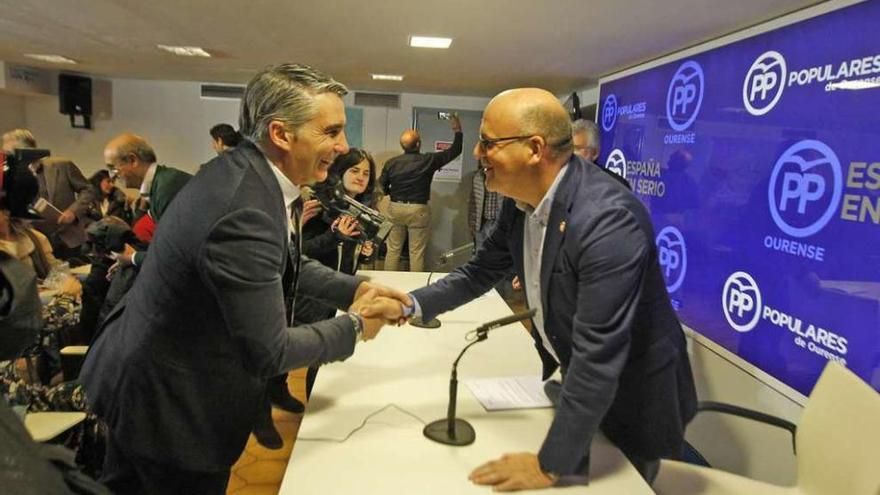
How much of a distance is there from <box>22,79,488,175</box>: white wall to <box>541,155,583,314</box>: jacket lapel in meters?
5.84

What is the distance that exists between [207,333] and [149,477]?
1.33 feet

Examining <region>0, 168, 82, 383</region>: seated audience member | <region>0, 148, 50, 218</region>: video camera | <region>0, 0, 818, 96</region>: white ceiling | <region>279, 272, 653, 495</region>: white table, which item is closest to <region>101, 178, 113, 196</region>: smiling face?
<region>0, 0, 818, 96</region>: white ceiling

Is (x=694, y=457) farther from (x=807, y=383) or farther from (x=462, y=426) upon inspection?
(x=462, y=426)

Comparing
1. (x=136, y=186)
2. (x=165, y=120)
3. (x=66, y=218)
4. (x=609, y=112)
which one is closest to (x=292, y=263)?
(x=136, y=186)

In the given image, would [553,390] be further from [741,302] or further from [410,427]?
[741,302]

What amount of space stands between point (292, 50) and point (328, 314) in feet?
7.77

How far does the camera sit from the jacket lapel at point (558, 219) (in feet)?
4.14

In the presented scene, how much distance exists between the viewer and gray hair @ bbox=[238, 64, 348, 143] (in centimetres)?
122

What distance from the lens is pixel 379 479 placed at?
1.13m

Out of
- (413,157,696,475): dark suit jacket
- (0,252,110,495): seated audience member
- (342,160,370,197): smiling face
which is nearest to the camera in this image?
(0,252,110,495): seated audience member

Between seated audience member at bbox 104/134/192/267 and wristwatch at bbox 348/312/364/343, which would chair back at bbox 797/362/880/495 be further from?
seated audience member at bbox 104/134/192/267

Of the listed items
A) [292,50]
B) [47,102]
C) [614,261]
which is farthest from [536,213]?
[47,102]

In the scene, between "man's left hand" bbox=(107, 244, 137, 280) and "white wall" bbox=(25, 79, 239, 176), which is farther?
"white wall" bbox=(25, 79, 239, 176)

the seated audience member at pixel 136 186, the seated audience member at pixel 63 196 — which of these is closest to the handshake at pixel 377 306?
the seated audience member at pixel 136 186
